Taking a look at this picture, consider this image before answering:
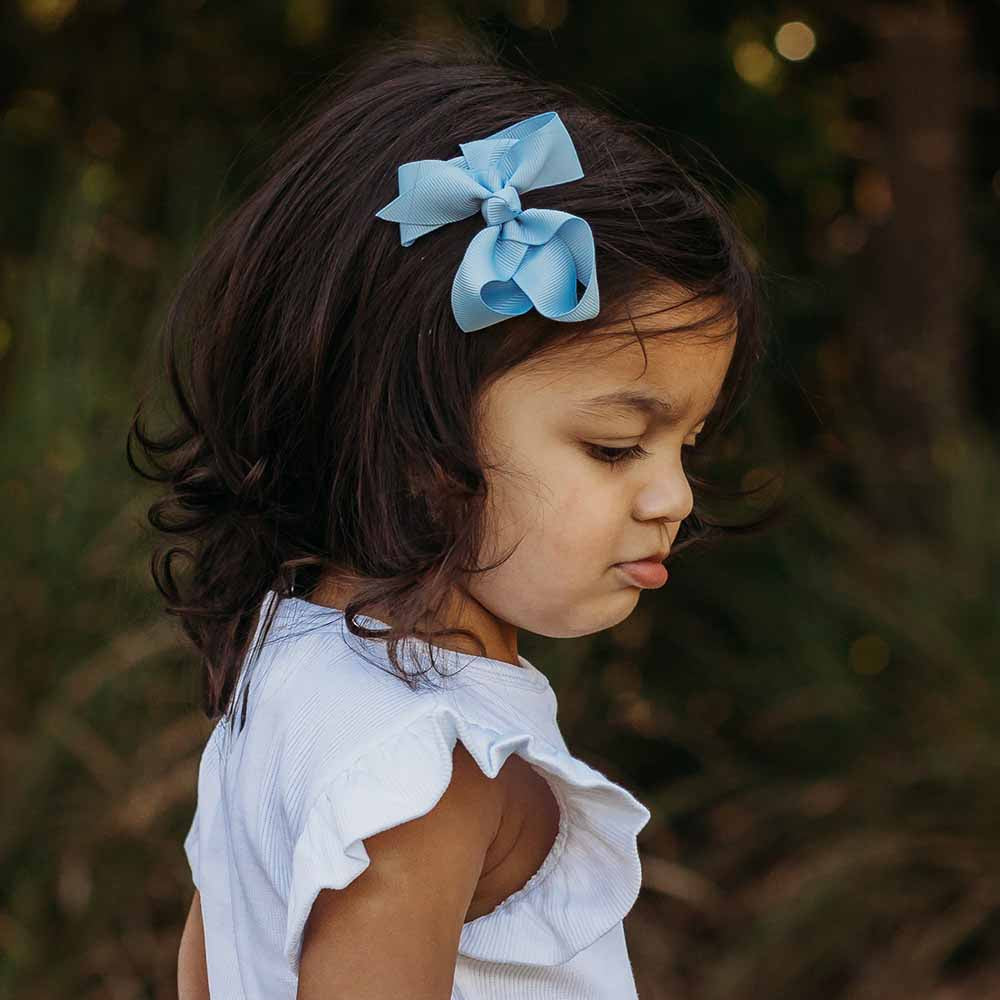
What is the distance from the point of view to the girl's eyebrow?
129 centimetres

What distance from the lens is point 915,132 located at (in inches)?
181

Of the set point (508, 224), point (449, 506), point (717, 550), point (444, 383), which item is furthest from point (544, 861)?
point (717, 550)

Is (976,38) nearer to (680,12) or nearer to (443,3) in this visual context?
(680,12)

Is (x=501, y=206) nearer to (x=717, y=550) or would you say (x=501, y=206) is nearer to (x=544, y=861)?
(x=544, y=861)

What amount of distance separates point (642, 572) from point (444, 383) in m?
0.25

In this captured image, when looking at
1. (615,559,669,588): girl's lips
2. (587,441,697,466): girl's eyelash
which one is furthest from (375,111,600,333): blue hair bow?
(615,559,669,588): girl's lips

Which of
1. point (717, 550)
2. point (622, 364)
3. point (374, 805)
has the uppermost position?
Result: point (622, 364)

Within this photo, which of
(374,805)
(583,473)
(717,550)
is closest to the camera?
(374,805)

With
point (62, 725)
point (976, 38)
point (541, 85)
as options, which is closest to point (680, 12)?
point (976, 38)

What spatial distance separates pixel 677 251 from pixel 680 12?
10.7 ft

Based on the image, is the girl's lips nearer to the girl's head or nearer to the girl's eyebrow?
the girl's head

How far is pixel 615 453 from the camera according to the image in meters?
1.33

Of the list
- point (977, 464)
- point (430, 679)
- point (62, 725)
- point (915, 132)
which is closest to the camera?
point (430, 679)

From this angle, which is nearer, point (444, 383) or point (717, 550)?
point (444, 383)
